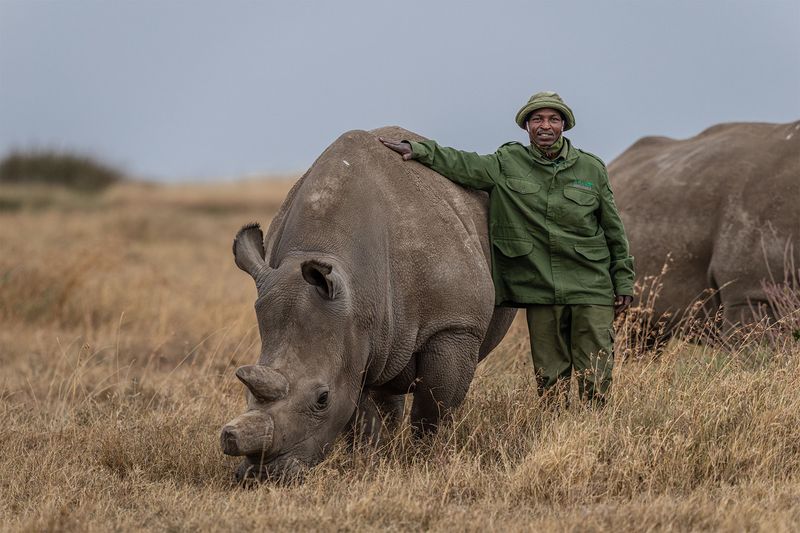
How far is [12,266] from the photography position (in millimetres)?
13812

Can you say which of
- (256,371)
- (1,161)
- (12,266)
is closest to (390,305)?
(256,371)

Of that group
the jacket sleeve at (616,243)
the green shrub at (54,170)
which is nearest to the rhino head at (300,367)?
the jacket sleeve at (616,243)

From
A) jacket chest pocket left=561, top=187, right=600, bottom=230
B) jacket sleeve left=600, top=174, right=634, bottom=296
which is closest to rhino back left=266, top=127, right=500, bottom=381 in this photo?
jacket chest pocket left=561, top=187, right=600, bottom=230

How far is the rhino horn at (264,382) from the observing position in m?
Result: 5.45

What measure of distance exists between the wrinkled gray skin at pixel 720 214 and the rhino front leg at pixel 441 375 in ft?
9.17

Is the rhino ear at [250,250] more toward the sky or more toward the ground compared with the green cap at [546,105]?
more toward the ground

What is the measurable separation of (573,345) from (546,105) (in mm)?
1520

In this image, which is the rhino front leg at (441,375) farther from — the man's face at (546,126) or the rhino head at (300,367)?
the man's face at (546,126)

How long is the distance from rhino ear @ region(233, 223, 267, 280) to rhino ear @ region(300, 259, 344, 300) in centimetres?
38

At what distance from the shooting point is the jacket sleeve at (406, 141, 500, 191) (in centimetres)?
684

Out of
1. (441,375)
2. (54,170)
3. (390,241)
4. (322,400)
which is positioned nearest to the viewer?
(322,400)

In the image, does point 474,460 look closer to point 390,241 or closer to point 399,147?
point 390,241

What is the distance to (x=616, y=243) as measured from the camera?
Answer: 23.8 feet

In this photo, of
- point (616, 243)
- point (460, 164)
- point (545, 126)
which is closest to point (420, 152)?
point (460, 164)
